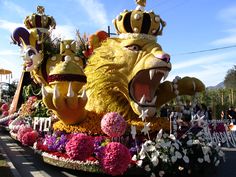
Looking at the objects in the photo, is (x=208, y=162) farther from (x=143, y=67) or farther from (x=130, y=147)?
(x=143, y=67)

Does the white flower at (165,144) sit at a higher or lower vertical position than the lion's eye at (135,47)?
lower

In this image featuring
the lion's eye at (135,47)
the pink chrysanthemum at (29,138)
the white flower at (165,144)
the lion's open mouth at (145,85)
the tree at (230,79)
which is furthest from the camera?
the tree at (230,79)

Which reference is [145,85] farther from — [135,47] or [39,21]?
[39,21]

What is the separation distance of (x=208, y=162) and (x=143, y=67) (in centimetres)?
230

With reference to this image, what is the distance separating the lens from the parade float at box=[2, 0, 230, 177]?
7016 millimetres

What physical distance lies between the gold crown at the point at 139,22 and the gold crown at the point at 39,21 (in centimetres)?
690

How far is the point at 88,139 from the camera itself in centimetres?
733

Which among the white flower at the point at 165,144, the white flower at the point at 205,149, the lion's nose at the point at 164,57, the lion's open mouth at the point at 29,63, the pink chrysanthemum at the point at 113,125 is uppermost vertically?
the lion's open mouth at the point at 29,63

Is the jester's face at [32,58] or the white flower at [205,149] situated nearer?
the white flower at [205,149]

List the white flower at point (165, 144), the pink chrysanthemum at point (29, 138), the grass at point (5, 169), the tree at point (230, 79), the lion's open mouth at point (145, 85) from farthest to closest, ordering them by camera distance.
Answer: the tree at point (230, 79) < the pink chrysanthemum at point (29, 138) < the lion's open mouth at point (145, 85) < the grass at point (5, 169) < the white flower at point (165, 144)

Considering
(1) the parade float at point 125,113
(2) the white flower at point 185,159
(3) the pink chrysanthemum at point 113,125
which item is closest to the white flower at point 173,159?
(1) the parade float at point 125,113

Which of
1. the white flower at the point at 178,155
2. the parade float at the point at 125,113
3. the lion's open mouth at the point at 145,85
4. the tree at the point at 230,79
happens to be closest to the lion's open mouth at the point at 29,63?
the parade float at the point at 125,113

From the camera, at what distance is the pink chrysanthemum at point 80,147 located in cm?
724

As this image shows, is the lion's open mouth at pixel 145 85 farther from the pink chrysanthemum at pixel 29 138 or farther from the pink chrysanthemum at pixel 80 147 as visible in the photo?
the pink chrysanthemum at pixel 29 138
